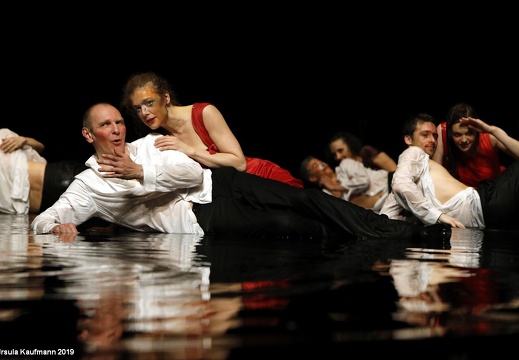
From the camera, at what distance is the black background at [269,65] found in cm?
619

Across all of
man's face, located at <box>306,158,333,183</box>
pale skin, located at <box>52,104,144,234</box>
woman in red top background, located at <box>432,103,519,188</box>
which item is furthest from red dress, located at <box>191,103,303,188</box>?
man's face, located at <box>306,158,333,183</box>

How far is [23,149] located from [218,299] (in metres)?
3.69

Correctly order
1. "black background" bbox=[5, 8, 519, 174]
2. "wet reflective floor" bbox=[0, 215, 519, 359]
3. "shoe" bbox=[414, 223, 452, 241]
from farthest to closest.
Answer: "black background" bbox=[5, 8, 519, 174]
"shoe" bbox=[414, 223, 452, 241]
"wet reflective floor" bbox=[0, 215, 519, 359]

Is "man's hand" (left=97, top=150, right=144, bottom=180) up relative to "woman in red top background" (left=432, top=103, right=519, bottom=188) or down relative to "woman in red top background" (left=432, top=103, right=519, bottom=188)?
down

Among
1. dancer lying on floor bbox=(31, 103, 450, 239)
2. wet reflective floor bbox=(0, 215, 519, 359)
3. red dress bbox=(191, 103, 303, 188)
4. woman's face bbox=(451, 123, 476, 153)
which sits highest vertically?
woman's face bbox=(451, 123, 476, 153)

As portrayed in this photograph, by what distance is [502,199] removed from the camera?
159 inches

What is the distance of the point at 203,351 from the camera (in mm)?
1118

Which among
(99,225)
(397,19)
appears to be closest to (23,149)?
(99,225)

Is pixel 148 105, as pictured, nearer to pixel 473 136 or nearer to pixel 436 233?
pixel 436 233

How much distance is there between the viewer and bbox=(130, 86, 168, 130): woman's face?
142 inches

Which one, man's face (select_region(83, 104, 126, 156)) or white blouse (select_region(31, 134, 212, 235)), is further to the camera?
man's face (select_region(83, 104, 126, 156))

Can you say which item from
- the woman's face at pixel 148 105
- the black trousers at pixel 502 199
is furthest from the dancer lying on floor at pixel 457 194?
the woman's face at pixel 148 105

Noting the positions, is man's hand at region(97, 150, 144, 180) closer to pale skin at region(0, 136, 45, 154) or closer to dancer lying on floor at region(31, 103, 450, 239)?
dancer lying on floor at region(31, 103, 450, 239)

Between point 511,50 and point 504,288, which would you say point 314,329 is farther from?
point 511,50
